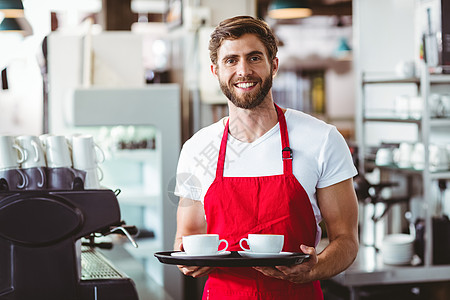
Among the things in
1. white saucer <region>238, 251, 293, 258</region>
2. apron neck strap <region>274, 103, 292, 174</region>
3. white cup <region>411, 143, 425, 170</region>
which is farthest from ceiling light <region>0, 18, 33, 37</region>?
white cup <region>411, 143, 425, 170</region>

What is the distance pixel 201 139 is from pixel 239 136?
0.14m

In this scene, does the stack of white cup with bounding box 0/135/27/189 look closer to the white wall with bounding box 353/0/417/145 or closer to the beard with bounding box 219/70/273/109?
the beard with bounding box 219/70/273/109

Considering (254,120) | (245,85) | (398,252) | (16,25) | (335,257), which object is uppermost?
(16,25)

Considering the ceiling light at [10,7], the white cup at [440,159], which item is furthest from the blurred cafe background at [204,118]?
the ceiling light at [10,7]

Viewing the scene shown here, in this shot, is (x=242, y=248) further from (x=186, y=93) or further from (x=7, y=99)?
(x=7, y=99)

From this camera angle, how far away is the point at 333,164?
1934mm

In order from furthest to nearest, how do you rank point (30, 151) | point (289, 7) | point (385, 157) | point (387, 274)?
point (289, 7) → point (385, 157) → point (387, 274) → point (30, 151)

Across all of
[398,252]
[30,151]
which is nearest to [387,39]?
[398,252]

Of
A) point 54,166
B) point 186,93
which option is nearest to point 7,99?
point 186,93

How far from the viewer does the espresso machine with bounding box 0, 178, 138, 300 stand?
1.86 metres

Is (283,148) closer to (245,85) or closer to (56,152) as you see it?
(245,85)

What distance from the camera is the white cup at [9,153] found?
203cm

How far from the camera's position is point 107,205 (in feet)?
6.42

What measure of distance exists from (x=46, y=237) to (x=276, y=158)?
704 millimetres
